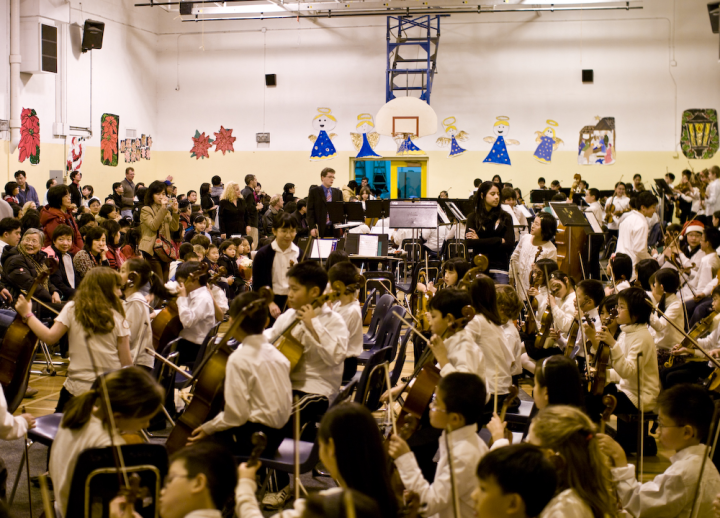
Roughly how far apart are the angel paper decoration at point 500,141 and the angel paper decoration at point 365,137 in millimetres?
2319

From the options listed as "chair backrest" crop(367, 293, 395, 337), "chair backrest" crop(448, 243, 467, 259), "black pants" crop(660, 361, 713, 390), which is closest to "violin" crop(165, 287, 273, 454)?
"chair backrest" crop(367, 293, 395, 337)

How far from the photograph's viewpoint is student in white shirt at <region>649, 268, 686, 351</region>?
4309mm

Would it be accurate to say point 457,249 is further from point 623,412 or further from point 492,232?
point 623,412

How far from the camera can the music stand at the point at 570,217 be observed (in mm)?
7105

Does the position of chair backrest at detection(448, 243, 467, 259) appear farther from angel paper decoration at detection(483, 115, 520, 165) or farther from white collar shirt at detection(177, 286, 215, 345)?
angel paper decoration at detection(483, 115, 520, 165)

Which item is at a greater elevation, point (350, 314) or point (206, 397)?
point (350, 314)

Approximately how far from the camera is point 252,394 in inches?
102

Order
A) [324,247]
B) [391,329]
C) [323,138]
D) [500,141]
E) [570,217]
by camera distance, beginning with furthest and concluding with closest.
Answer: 1. [323,138]
2. [500,141]
3. [324,247]
4. [570,217]
5. [391,329]

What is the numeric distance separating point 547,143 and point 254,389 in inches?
486

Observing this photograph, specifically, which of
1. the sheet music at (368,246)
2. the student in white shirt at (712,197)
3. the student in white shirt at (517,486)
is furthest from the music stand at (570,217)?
the student in white shirt at (517,486)

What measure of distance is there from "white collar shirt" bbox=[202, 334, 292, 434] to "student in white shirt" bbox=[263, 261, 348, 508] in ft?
1.07

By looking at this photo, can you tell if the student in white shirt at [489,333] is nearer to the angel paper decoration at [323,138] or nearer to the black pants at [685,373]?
the black pants at [685,373]

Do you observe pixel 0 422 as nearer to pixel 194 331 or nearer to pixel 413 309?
pixel 194 331

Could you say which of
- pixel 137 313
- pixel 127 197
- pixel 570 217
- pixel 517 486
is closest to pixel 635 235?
pixel 570 217
